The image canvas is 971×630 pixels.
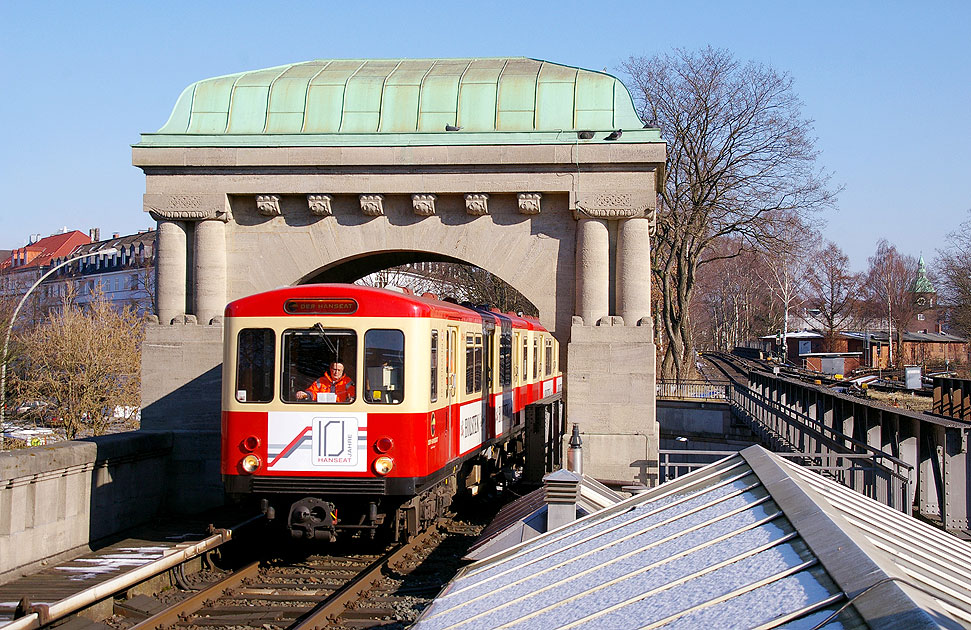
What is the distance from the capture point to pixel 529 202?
16.8m

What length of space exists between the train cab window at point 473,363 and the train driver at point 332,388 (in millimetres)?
2660

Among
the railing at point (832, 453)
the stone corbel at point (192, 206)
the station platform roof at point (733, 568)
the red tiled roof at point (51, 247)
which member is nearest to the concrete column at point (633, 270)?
the railing at point (832, 453)

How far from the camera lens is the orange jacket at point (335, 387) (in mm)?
11750

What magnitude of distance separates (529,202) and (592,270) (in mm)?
1524

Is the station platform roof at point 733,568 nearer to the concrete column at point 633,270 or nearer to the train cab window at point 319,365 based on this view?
the train cab window at point 319,365

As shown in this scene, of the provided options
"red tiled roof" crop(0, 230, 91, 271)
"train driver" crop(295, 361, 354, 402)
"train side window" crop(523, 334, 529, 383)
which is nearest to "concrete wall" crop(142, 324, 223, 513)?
"train driver" crop(295, 361, 354, 402)

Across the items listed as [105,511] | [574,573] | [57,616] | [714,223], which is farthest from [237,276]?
[714,223]

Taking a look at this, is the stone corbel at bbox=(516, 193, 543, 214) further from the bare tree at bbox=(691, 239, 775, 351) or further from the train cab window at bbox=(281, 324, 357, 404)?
the bare tree at bbox=(691, 239, 775, 351)

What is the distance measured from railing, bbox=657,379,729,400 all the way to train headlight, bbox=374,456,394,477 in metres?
23.1

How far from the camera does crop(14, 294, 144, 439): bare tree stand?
3256 centimetres

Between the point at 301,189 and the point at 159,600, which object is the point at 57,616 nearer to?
the point at 159,600

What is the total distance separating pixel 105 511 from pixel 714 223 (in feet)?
101

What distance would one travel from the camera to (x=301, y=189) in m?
17.2

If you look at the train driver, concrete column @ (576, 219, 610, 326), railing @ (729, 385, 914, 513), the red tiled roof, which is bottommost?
railing @ (729, 385, 914, 513)
